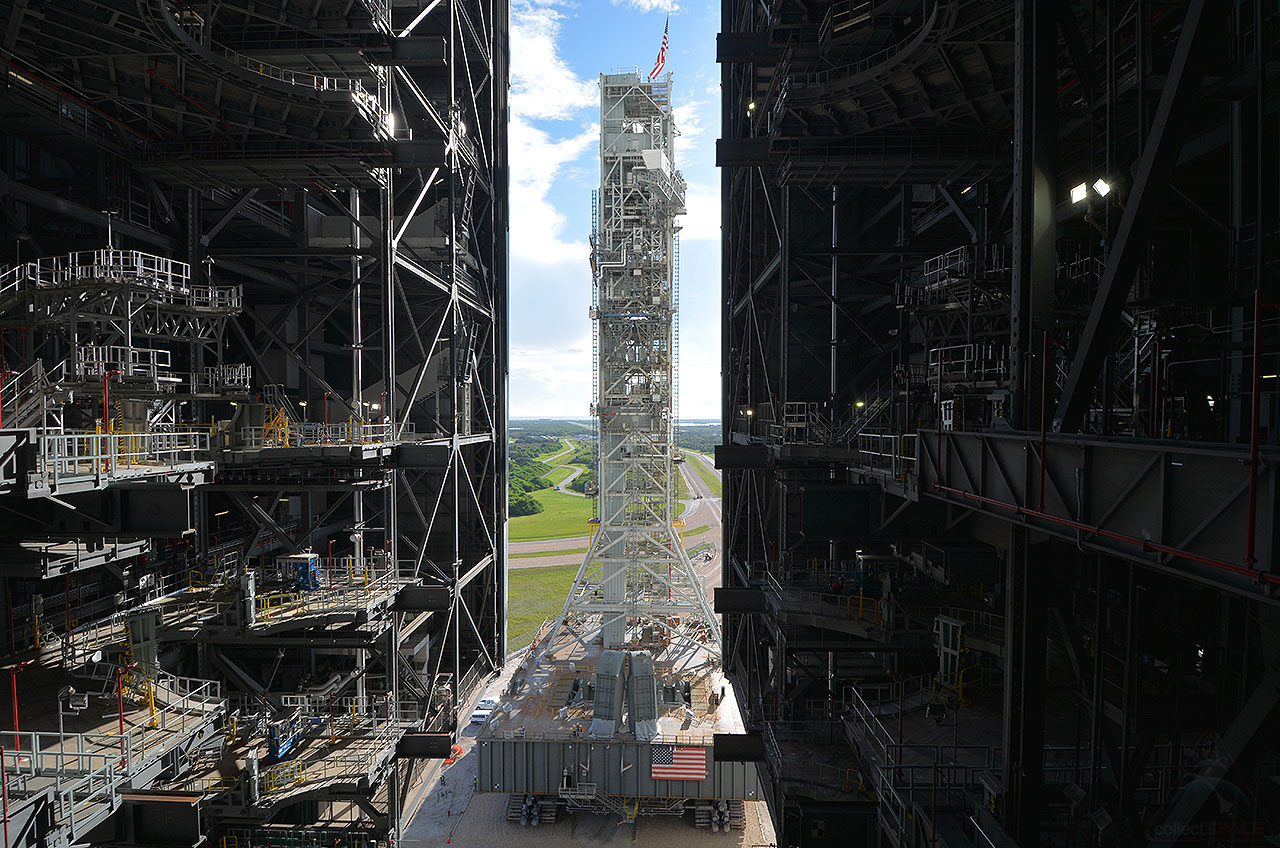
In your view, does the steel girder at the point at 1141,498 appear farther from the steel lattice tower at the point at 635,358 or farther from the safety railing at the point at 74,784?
the steel lattice tower at the point at 635,358

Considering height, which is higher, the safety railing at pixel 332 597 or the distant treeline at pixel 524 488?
the safety railing at pixel 332 597

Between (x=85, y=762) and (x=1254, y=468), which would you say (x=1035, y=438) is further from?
(x=85, y=762)

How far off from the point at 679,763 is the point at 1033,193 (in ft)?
61.8

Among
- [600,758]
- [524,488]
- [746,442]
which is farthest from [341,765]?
[524,488]

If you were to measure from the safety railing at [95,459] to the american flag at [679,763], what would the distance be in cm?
1577

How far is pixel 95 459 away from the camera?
32.3 ft

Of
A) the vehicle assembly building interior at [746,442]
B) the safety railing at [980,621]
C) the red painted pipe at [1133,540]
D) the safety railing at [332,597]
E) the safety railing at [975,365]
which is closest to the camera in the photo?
the red painted pipe at [1133,540]

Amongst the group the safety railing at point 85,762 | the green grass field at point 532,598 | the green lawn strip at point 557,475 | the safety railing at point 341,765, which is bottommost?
the green lawn strip at point 557,475

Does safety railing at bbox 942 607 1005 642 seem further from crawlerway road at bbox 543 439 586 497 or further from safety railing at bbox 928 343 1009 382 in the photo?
crawlerway road at bbox 543 439 586 497

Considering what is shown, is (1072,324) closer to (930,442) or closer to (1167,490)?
(930,442)

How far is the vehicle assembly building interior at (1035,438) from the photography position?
21.9 feet

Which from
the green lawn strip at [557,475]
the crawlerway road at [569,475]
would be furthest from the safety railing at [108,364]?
the green lawn strip at [557,475]

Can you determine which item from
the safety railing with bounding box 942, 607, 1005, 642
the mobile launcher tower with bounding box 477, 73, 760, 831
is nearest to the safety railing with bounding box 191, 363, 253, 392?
the mobile launcher tower with bounding box 477, 73, 760, 831

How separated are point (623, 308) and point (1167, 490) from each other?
25588mm
